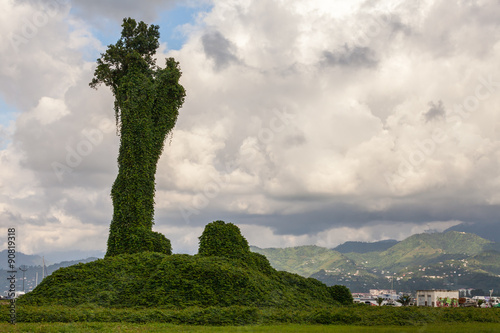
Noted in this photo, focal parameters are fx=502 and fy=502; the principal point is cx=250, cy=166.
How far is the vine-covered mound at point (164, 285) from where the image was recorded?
104 feet

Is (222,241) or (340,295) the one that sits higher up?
(222,241)

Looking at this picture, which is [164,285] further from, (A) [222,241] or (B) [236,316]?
(B) [236,316]

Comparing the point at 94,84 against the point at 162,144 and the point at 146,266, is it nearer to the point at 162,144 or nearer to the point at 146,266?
the point at 162,144

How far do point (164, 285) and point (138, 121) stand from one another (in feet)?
70.1

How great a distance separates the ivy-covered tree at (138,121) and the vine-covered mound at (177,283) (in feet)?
28.9

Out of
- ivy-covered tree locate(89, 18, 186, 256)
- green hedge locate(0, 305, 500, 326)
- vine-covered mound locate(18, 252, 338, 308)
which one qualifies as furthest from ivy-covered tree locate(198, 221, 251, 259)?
green hedge locate(0, 305, 500, 326)

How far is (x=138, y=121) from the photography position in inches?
1950

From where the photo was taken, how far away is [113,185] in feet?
161

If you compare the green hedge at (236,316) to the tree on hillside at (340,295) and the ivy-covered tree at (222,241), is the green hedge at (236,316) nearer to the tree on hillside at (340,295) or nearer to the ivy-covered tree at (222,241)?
the ivy-covered tree at (222,241)

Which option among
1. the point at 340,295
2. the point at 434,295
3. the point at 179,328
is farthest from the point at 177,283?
the point at 434,295

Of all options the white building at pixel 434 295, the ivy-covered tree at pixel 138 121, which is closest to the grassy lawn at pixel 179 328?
the ivy-covered tree at pixel 138 121

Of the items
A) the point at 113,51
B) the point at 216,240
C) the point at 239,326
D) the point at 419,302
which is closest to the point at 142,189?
the point at 216,240

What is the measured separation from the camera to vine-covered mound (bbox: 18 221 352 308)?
1254 inches

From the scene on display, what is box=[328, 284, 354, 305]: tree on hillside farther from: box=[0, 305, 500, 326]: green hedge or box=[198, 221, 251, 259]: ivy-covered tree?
box=[0, 305, 500, 326]: green hedge
